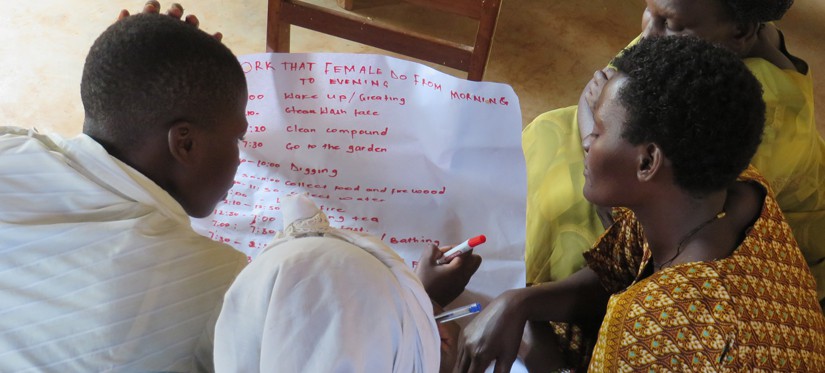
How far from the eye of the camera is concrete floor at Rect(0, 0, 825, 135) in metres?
1.90

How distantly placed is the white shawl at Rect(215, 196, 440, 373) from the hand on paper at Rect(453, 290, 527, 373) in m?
0.42

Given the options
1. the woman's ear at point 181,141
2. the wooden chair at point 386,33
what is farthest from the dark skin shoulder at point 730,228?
the woman's ear at point 181,141

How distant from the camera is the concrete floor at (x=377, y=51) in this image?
190cm

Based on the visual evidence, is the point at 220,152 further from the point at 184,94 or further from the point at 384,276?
the point at 384,276

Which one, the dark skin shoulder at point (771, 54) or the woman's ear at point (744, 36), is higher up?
the woman's ear at point (744, 36)

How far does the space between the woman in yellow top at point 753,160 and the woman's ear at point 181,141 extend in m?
0.61

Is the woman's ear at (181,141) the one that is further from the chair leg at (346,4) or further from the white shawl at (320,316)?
the chair leg at (346,4)

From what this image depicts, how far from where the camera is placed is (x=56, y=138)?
833 mm

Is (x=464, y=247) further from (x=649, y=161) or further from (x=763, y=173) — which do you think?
(x=763, y=173)

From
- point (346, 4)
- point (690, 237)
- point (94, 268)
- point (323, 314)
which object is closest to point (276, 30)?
point (94, 268)

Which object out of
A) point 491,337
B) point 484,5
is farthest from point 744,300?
point 484,5

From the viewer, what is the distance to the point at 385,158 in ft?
3.63

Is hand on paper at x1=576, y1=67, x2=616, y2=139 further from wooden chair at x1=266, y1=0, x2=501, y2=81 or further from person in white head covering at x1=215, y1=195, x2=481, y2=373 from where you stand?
person in white head covering at x1=215, y1=195, x2=481, y2=373

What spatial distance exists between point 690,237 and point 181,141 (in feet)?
2.03
